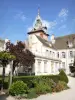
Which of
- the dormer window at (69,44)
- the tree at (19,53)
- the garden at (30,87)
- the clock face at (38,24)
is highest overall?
the clock face at (38,24)

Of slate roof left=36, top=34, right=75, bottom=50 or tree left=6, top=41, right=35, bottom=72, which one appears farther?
slate roof left=36, top=34, right=75, bottom=50

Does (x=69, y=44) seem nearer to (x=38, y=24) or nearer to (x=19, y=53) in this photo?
(x=38, y=24)

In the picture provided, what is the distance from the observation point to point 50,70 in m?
36.8

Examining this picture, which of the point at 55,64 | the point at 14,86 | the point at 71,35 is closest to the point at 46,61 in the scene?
the point at 55,64

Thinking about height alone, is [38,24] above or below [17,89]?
above

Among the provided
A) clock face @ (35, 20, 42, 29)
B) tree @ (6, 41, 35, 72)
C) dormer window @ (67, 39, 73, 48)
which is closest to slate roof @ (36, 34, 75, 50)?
dormer window @ (67, 39, 73, 48)

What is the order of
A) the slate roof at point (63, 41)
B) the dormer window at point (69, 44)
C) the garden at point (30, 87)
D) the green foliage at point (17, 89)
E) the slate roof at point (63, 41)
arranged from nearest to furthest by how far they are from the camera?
1. the green foliage at point (17, 89)
2. the garden at point (30, 87)
3. the dormer window at point (69, 44)
4. the slate roof at point (63, 41)
5. the slate roof at point (63, 41)

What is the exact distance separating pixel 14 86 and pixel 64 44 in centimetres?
3563

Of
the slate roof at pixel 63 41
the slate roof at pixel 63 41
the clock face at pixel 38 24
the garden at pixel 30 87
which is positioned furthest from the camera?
the clock face at pixel 38 24

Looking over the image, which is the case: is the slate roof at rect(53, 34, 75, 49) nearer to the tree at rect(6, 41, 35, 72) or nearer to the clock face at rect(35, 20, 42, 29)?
the clock face at rect(35, 20, 42, 29)

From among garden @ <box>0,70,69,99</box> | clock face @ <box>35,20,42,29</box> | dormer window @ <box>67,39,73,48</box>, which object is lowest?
A: garden @ <box>0,70,69,99</box>

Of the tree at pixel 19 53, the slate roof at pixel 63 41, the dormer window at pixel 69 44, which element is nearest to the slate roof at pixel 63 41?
the slate roof at pixel 63 41

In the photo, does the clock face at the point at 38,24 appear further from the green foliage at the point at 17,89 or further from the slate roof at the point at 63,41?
the green foliage at the point at 17,89

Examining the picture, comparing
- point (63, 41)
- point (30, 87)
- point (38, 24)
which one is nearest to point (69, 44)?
point (63, 41)
